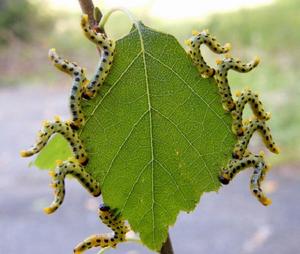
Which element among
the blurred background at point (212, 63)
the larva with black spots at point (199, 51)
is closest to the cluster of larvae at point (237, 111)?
the larva with black spots at point (199, 51)

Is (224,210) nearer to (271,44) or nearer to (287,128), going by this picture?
(287,128)

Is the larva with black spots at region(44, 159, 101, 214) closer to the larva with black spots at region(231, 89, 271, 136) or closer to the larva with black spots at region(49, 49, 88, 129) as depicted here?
the larva with black spots at region(49, 49, 88, 129)

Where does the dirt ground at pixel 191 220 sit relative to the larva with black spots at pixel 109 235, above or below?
above

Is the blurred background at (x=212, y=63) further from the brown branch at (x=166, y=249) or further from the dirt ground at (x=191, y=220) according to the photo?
the brown branch at (x=166, y=249)

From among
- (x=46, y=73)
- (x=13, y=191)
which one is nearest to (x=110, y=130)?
(x=13, y=191)

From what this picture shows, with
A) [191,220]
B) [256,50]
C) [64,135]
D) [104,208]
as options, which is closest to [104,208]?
[104,208]

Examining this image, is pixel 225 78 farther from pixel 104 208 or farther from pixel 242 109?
pixel 104 208

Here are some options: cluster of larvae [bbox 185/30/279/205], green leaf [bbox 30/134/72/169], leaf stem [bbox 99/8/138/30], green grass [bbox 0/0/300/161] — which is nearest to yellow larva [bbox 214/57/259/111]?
cluster of larvae [bbox 185/30/279/205]
